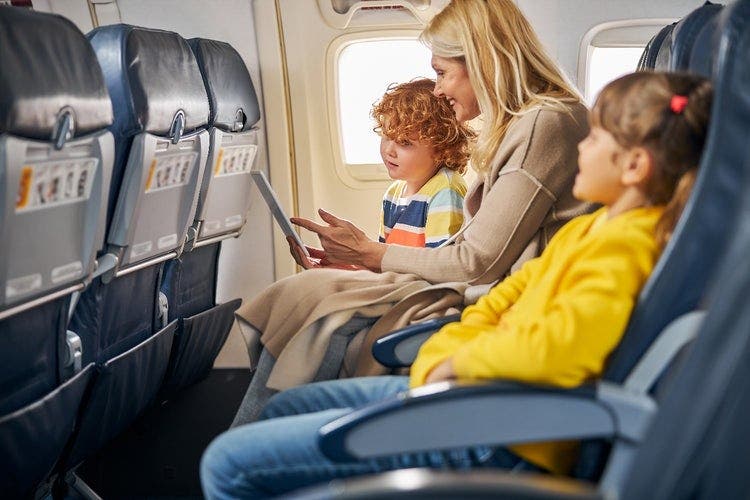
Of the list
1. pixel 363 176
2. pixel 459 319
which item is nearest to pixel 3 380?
pixel 459 319

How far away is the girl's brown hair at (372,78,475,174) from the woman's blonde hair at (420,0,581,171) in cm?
63

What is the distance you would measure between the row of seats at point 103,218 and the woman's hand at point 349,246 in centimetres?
54

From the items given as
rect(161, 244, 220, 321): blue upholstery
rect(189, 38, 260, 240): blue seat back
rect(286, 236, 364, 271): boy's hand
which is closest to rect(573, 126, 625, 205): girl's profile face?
rect(286, 236, 364, 271): boy's hand

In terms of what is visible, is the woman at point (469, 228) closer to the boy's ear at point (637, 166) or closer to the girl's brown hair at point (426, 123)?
the girl's brown hair at point (426, 123)

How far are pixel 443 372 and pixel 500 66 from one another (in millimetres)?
1125

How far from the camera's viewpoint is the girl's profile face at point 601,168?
6.01ft

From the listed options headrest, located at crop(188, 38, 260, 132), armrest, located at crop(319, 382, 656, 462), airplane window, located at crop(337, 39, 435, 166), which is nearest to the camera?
armrest, located at crop(319, 382, 656, 462)

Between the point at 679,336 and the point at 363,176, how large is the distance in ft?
10.3

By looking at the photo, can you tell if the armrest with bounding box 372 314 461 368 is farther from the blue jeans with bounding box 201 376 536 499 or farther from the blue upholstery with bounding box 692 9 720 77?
the blue upholstery with bounding box 692 9 720 77

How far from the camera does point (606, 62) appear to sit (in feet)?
14.3

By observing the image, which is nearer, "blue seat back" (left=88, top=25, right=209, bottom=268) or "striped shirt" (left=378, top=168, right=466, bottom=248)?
"blue seat back" (left=88, top=25, right=209, bottom=268)

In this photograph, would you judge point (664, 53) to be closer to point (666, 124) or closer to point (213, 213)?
point (666, 124)

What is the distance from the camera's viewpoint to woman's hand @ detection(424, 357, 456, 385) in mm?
1926

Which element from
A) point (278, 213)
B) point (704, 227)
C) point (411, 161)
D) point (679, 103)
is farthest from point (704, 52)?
point (278, 213)
